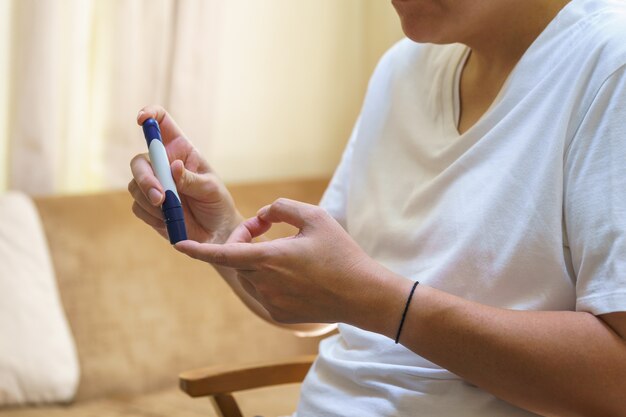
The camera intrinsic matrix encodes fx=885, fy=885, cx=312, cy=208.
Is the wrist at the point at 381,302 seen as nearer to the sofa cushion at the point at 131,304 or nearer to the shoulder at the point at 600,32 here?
the shoulder at the point at 600,32

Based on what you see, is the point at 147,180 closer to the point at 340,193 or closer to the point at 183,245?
the point at 183,245

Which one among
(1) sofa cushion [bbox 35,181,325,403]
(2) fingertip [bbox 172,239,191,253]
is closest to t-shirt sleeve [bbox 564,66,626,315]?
(2) fingertip [bbox 172,239,191,253]

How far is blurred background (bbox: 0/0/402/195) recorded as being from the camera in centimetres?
212

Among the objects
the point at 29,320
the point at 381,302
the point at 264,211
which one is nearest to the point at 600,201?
the point at 381,302

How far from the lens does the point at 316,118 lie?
2.76 meters

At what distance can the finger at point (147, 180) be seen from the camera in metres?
1.00

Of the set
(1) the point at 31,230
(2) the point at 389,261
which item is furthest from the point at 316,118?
(2) the point at 389,261

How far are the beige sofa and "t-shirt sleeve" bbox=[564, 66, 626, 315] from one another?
113 centimetres

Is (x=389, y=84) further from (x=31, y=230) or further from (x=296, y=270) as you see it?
(x=31, y=230)

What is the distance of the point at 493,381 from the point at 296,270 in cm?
24

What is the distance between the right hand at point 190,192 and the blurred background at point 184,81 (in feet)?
3.52

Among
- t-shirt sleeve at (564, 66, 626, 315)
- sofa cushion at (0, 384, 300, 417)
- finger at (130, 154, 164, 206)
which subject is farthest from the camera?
sofa cushion at (0, 384, 300, 417)

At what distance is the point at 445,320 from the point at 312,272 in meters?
0.15

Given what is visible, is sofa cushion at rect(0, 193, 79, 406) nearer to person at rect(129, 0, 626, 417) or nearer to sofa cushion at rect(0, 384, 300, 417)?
sofa cushion at rect(0, 384, 300, 417)
